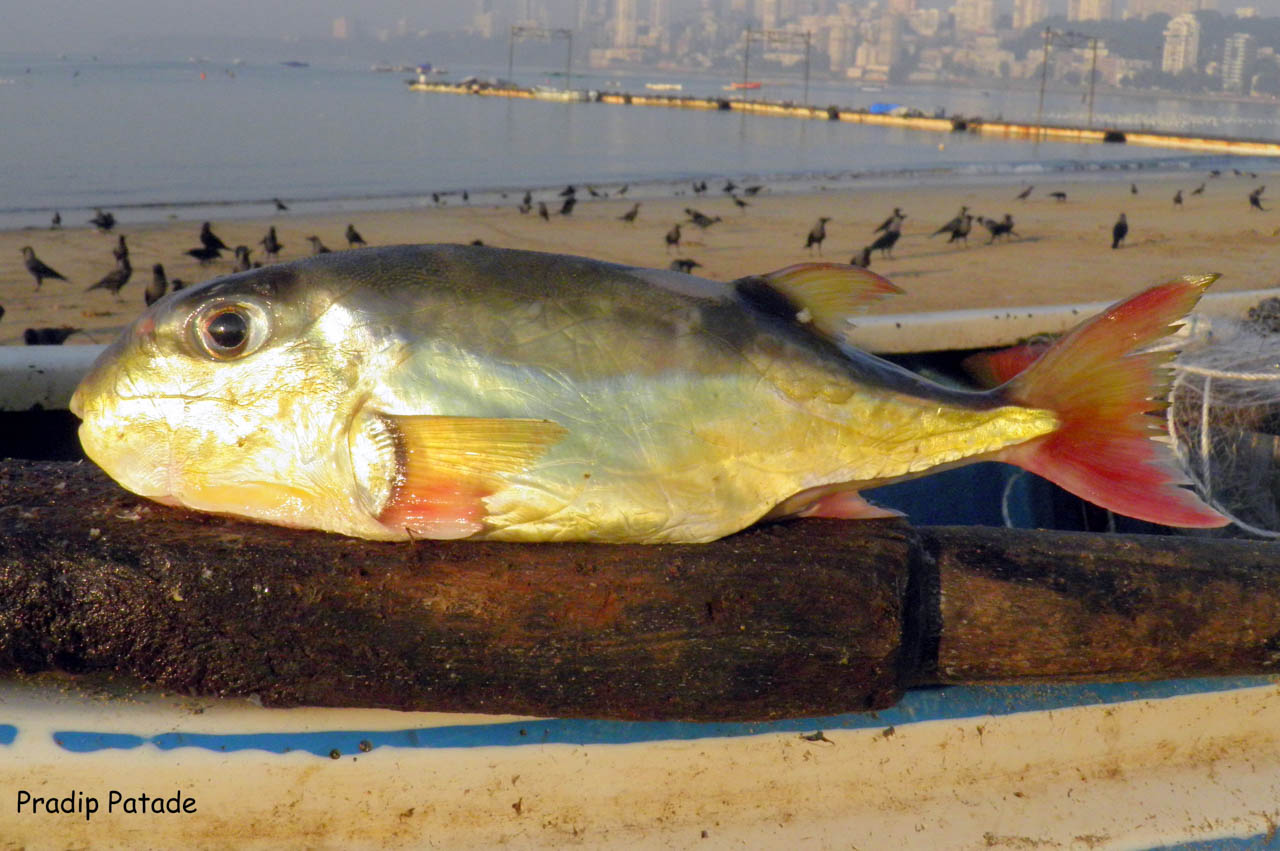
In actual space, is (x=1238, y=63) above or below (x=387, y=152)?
above

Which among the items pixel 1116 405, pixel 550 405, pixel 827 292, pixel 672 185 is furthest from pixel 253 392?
pixel 672 185

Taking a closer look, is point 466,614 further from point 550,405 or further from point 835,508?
point 835,508

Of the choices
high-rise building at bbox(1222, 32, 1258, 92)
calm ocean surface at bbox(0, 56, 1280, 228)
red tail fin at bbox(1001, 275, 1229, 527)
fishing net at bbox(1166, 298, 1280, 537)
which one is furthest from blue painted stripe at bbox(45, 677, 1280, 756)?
high-rise building at bbox(1222, 32, 1258, 92)

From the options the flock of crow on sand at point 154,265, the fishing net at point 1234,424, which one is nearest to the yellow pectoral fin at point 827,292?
the fishing net at point 1234,424

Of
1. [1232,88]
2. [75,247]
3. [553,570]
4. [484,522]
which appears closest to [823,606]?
[553,570]

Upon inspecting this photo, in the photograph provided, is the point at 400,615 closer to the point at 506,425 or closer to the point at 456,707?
the point at 456,707

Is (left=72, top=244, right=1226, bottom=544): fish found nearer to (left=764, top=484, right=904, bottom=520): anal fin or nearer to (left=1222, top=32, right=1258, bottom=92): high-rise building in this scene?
(left=764, top=484, right=904, bottom=520): anal fin

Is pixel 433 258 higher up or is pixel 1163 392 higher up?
pixel 433 258
